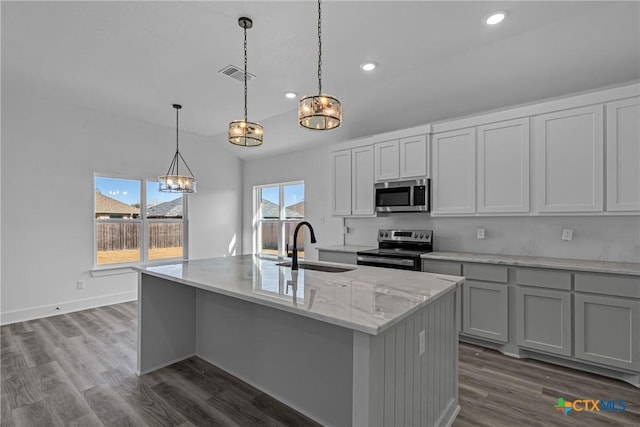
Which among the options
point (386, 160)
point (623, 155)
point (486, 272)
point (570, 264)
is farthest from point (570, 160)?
point (386, 160)

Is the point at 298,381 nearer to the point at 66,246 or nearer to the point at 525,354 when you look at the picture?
the point at 525,354

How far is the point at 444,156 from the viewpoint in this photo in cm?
355

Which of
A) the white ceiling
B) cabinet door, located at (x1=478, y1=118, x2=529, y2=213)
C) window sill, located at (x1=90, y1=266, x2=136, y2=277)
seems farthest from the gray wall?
window sill, located at (x1=90, y1=266, x2=136, y2=277)

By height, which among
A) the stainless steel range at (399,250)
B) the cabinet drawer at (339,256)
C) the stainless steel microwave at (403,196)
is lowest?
the cabinet drawer at (339,256)

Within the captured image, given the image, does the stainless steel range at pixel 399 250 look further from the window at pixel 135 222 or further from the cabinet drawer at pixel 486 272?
the window at pixel 135 222

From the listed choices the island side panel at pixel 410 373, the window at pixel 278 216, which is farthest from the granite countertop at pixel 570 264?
the window at pixel 278 216

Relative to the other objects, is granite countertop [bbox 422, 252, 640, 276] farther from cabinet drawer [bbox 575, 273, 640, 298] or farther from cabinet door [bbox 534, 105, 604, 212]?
cabinet door [bbox 534, 105, 604, 212]

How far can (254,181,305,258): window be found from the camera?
18.9 feet

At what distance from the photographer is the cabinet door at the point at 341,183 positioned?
14.7 feet

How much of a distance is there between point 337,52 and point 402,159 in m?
1.56

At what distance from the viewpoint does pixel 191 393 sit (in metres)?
2.28

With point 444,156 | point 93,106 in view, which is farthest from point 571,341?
point 93,106

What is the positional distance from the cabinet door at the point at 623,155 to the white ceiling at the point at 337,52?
0.51m

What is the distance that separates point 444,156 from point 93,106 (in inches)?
191
